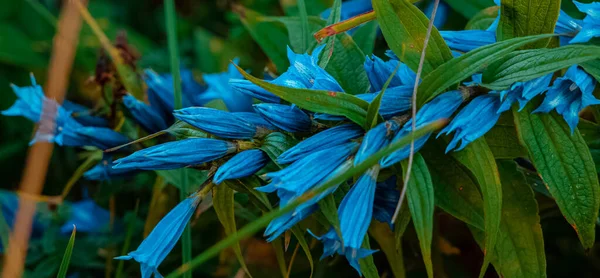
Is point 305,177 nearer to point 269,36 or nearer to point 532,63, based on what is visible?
point 532,63

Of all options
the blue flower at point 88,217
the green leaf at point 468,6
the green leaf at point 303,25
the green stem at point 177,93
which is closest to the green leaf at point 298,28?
the green leaf at point 303,25

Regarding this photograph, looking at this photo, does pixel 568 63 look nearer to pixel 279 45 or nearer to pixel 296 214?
pixel 296 214

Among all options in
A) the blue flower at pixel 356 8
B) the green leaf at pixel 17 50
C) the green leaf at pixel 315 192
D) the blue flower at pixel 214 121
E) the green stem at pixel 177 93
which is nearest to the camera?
the green leaf at pixel 315 192

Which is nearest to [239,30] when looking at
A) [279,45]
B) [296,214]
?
[279,45]

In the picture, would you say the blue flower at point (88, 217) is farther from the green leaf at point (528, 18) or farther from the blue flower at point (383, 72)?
the green leaf at point (528, 18)

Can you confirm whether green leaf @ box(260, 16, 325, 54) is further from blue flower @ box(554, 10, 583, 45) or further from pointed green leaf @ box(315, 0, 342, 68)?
blue flower @ box(554, 10, 583, 45)

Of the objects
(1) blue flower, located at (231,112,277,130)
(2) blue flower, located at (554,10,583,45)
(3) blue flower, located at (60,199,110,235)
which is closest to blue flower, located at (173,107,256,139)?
(1) blue flower, located at (231,112,277,130)
